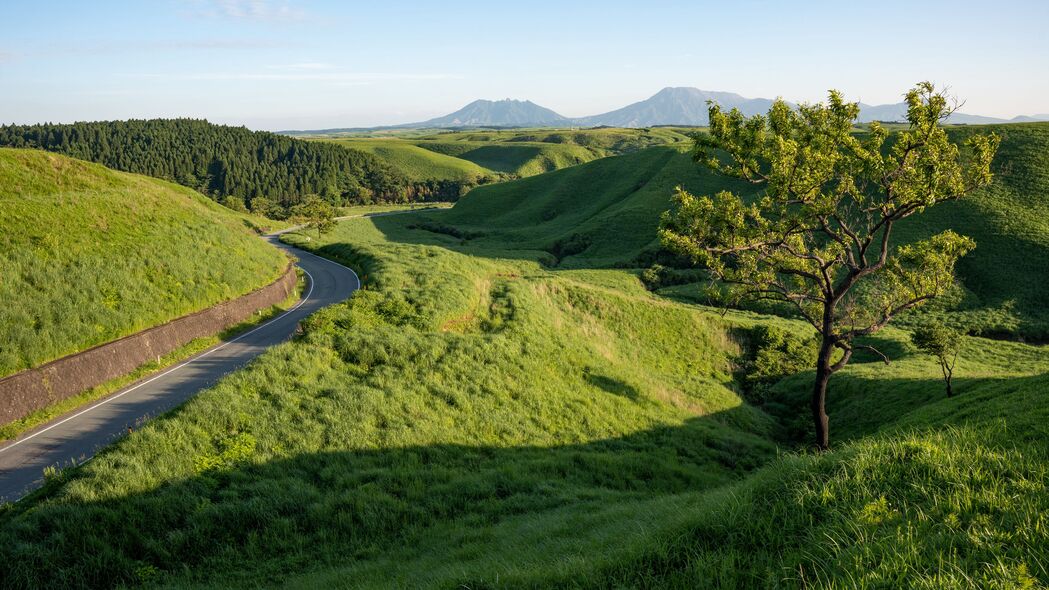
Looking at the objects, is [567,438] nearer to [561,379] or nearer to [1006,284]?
[561,379]

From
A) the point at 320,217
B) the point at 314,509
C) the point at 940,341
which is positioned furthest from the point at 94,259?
the point at 320,217

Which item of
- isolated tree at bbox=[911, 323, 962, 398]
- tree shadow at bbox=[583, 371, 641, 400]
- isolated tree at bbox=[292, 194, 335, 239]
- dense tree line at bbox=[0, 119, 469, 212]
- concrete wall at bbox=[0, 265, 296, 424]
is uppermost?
dense tree line at bbox=[0, 119, 469, 212]

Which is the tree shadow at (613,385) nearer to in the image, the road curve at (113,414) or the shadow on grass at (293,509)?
the shadow on grass at (293,509)

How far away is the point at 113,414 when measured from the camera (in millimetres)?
17062

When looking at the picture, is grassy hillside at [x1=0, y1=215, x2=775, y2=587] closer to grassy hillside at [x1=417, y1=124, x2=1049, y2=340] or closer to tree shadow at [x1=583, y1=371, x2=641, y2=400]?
tree shadow at [x1=583, y1=371, x2=641, y2=400]

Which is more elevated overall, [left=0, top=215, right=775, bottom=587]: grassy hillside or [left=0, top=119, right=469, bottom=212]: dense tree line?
[left=0, top=119, right=469, bottom=212]: dense tree line

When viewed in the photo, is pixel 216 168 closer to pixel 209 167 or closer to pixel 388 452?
pixel 209 167

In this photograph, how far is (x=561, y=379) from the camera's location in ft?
75.9

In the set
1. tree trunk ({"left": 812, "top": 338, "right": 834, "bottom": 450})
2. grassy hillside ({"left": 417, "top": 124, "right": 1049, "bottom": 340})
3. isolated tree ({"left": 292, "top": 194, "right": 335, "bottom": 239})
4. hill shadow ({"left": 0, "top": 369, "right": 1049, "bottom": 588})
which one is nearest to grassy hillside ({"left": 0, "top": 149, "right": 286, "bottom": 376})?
hill shadow ({"left": 0, "top": 369, "right": 1049, "bottom": 588})

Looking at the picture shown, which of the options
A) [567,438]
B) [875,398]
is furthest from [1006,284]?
[567,438]

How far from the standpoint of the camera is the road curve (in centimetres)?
1389

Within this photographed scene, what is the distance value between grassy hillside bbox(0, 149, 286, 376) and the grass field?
9081 millimetres

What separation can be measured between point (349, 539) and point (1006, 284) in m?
60.3

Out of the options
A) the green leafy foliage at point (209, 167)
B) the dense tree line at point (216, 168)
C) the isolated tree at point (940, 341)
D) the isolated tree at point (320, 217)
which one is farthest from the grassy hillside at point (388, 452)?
the green leafy foliage at point (209, 167)
